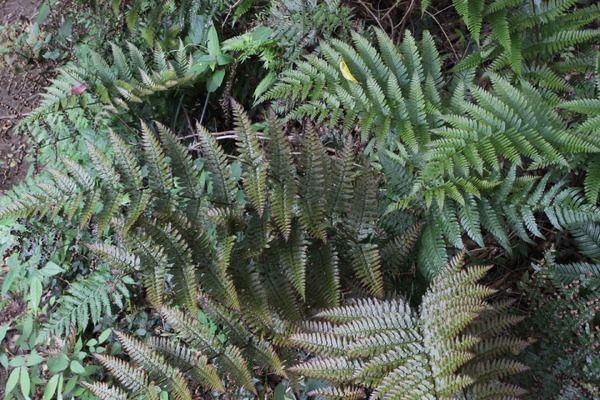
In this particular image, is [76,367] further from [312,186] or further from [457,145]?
[457,145]

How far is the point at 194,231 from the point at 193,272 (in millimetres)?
215

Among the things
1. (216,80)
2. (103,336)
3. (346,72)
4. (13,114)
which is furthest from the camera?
(13,114)

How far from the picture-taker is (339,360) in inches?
90.3

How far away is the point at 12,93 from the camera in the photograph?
512 centimetres

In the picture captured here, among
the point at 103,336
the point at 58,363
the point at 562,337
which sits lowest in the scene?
the point at 58,363

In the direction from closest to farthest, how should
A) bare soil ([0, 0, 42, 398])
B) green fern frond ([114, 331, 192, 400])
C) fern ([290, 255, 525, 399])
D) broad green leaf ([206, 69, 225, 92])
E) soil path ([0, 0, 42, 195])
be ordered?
fern ([290, 255, 525, 399]), green fern frond ([114, 331, 192, 400]), broad green leaf ([206, 69, 225, 92]), bare soil ([0, 0, 42, 398]), soil path ([0, 0, 42, 195])

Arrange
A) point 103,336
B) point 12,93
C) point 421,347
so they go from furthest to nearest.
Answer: point 12,93 → point 103,336 → point 421,347

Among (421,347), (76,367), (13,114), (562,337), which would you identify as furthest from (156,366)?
(13,114)

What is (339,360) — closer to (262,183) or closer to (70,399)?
(262,183)

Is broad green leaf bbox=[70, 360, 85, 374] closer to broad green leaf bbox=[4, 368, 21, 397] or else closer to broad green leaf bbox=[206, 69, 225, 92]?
broad green leaf bbox=[4, 368, 21, 397]

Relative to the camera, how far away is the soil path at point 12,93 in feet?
15.8

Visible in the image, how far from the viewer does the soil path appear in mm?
4801

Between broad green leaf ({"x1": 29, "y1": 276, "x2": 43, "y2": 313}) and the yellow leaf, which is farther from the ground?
the yellow leaf

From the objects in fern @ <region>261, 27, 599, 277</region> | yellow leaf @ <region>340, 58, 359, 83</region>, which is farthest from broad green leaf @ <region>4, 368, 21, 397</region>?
yellow leaf @ <region>340, 58, 359, 83</region>
